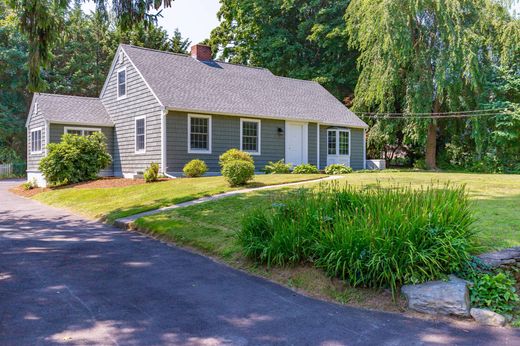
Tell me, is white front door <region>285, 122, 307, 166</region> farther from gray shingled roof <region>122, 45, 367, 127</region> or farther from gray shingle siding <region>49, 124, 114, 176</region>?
gray shingle siding <region>49, 124, 114, 176</region>

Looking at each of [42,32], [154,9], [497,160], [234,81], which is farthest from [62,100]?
[497,160]

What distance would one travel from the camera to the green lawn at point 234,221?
242 inches

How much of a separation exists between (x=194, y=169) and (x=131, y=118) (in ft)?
17.9

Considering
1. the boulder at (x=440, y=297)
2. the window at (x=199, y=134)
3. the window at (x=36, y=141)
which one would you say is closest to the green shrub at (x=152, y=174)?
the window at (x=199, y=134)

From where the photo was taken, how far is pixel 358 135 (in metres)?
24.3

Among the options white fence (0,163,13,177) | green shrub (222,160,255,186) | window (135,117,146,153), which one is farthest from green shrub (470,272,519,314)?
white fence (0,163,13,177)

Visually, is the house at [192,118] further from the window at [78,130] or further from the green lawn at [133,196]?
the green lawn at [133,196]

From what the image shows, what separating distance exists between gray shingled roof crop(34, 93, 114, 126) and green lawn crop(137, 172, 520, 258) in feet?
41.9

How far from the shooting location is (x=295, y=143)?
69.8 ft

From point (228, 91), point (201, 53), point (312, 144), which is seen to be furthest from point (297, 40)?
point (228, 91)

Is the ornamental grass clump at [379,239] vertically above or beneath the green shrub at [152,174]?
beneath

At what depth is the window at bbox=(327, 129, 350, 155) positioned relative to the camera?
74.8 ft

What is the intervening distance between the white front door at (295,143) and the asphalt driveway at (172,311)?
14.7 meters

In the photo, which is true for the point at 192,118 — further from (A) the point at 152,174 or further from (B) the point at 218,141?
(A) the point at 152,174
